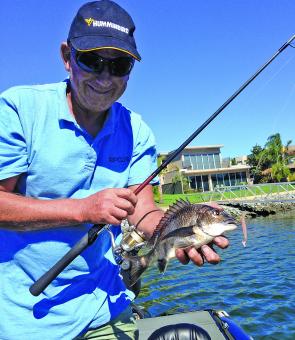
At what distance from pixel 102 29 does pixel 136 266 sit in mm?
1833

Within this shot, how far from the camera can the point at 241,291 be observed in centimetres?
1256

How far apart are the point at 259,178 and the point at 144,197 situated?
258ft

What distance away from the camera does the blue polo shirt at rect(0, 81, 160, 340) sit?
2.80 meters

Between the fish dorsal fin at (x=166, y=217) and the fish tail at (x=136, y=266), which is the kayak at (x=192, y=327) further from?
the fish dorsal fin at (x=166, y=217)

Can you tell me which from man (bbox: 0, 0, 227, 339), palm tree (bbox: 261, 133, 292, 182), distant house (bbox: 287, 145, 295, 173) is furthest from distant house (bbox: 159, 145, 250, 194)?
man (bbox: 0, 0, 227, 339)

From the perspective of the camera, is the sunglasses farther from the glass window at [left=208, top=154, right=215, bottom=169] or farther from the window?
the window

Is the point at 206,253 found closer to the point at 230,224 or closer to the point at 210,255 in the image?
the point at 210,255

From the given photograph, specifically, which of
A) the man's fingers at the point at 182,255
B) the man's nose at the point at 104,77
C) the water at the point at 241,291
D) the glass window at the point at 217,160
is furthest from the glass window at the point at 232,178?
the man's nose at the point at 104,77

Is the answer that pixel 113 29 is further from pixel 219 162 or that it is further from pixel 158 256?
pixel 219 162

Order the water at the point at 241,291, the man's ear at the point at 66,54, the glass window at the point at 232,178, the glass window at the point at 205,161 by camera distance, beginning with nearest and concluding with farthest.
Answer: the man's ear at the point at 66,54 → the water at the point at 241,291 → the glass window at the point at 205,161 → the glass window at the point at 232,178

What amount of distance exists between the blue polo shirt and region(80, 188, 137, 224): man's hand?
368 mm

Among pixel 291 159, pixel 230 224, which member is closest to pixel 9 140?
pixel 230 224

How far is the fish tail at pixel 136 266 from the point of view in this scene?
3346 millimetres

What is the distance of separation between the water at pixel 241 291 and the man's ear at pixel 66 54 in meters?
5.72
